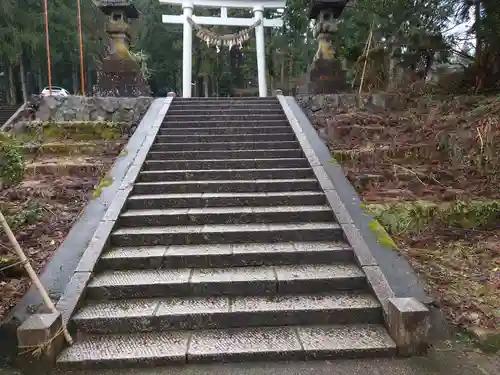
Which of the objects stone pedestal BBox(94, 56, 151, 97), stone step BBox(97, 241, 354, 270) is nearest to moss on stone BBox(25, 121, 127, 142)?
stone pedestal BBox(94, 56, 151, 97)

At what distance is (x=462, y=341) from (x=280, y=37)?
21.1 metres

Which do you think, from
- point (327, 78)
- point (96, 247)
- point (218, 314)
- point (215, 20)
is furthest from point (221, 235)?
point (215, 20)

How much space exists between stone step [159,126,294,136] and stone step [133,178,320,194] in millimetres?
1977

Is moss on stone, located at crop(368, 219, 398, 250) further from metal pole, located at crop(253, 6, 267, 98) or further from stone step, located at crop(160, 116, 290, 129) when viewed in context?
metal pole, located at crop(253, 6, 267, 98)

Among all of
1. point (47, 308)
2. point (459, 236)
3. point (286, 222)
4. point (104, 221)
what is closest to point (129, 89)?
point (104, 221)

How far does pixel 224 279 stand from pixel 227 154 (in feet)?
9.69

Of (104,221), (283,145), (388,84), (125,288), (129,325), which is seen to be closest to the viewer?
(129,325)

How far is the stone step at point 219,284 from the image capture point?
3.23m

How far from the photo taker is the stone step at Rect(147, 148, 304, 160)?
5.86m

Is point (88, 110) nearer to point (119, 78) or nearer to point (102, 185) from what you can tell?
point (119, 78)

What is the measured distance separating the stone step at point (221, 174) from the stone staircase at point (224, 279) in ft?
0.05

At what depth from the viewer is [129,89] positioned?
29.5 feet

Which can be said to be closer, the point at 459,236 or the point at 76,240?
the point at 76,240

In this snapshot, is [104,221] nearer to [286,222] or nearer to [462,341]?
[286,222]
